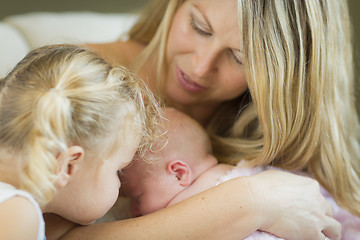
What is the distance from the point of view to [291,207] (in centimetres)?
115

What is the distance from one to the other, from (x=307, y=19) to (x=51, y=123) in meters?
0.70

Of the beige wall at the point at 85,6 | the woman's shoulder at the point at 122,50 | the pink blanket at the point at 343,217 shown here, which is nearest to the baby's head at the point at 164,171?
the pink blanket at the point at 343,217

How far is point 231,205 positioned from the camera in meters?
1.08

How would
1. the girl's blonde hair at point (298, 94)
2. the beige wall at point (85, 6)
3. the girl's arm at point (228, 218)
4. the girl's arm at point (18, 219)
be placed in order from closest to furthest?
the girl's arm at point (18, 219)
the girl's arm at point (228, 218)
the girl's blonde hair at point (298, 94)
the beige wall at point (85, 6)

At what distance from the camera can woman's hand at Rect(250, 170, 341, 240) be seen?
111 centimetres

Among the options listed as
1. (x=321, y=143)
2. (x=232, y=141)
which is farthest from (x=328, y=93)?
(x=232, y=141)

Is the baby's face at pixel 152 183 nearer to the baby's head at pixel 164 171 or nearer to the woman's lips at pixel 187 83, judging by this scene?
the baby's head at pixel 164 171

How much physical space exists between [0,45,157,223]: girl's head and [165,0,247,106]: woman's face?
33 cm

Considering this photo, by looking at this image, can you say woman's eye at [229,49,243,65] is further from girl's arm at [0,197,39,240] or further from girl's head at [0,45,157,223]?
girl's arm at [0,197,39,240]

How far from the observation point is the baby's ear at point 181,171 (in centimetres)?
123

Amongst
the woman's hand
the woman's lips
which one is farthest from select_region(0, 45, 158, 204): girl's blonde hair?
the woman's lips

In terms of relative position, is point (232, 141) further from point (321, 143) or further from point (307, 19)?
point (307, 19)

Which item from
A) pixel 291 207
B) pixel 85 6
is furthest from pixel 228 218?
pixel 85 6

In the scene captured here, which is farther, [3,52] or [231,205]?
[3,52]
